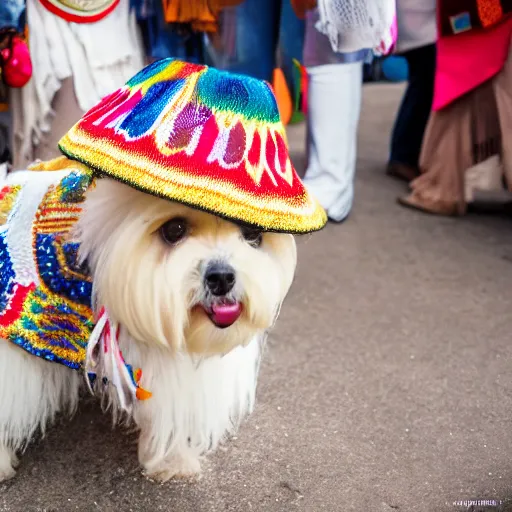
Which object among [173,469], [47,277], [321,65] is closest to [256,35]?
[321,65]

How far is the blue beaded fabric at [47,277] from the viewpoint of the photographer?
4.59ft

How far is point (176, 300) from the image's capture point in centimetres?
116

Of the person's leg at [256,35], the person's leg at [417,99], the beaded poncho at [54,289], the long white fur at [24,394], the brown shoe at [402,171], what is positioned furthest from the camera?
the brown shoe at [402,171]

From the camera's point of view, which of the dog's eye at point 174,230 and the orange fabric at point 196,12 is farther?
the orange fabric at point 196,12

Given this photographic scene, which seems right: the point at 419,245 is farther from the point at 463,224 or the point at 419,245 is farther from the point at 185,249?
the point at 185,249

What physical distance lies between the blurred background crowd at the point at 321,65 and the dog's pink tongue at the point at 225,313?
4.72ft

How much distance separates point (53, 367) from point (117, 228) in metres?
0.52

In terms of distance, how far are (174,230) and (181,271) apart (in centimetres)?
8

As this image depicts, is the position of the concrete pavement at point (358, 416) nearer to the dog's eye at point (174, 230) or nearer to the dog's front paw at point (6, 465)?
the dog's front paw at point (6, 465)

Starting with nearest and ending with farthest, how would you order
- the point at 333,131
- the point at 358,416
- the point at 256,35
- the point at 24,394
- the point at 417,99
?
the point at 24,394
the point at 358,416
the point at 256,35
the point at 333,131
the point at 417,99

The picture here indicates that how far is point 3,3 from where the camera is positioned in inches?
92.0

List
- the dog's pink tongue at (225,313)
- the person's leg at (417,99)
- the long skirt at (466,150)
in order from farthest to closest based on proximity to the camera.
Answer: the person's leg at (417,99), the long skirt at (466,150), the dog's pink tongue at (225,313)

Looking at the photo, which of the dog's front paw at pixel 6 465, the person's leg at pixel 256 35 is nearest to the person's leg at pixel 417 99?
the person's leg at pixel 256 35

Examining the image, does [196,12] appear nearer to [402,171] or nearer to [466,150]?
[466,150]
